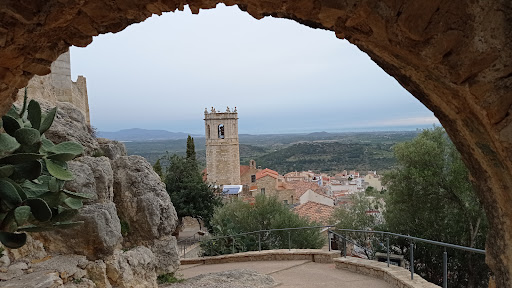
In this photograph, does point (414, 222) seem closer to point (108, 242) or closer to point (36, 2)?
point (108, 242)

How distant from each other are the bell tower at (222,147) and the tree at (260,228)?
2304 cm

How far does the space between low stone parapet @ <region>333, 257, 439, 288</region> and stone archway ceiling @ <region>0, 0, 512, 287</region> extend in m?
4.43

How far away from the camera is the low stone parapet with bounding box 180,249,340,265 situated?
998 cm

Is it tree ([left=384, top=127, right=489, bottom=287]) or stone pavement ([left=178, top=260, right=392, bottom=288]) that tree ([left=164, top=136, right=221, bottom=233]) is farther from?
tree ([left=384, top=127, right=489, bottom=287])

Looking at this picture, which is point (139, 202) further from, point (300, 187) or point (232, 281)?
point (300, 187)

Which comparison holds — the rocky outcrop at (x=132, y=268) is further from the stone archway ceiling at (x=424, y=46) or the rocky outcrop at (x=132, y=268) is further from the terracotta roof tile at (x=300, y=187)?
the terracotta roof tile at (x=300, y=187)

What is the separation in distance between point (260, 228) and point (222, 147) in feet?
86.2

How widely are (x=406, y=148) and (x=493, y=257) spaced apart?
39.3 ft

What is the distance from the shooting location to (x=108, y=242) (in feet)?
22.1

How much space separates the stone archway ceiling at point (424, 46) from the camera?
2027mm

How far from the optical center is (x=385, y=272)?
7.80m

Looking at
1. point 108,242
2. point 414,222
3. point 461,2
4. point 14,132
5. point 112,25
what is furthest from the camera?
point 414,222

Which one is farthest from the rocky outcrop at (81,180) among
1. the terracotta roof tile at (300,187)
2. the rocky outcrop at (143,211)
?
the terracotta roof tile at (300,187)

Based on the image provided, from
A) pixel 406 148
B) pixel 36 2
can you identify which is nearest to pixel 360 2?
pixel 36 2
